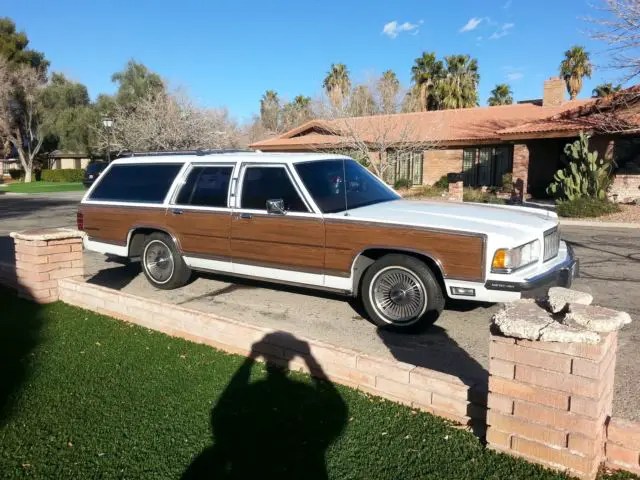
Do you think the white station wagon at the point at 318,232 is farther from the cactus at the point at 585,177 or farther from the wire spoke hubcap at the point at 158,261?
the cactus at the point at 585,177

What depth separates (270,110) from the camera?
216 ft

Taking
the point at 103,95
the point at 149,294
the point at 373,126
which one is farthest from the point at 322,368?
the point at 103,95

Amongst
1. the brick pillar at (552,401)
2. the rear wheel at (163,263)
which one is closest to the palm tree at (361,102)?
the rear wheel at (163,263)

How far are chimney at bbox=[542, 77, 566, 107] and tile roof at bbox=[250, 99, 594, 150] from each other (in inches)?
11.8

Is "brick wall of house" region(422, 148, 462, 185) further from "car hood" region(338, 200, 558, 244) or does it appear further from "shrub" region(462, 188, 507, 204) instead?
"car hood" region(338, 200, 558, 244)

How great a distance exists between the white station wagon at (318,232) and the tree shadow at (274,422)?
149 centimetres

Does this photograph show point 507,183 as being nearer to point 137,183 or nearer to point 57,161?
point 137,183

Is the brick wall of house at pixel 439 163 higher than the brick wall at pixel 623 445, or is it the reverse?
the brick wall of house at pixel 439 163

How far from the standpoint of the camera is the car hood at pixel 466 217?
5141 millimetres

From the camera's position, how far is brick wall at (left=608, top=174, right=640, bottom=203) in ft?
65.2

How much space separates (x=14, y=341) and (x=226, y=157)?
10.2ft

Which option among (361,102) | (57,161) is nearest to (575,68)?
(361,102)

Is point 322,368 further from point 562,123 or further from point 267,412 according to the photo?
point 562,123

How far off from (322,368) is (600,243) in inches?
362
